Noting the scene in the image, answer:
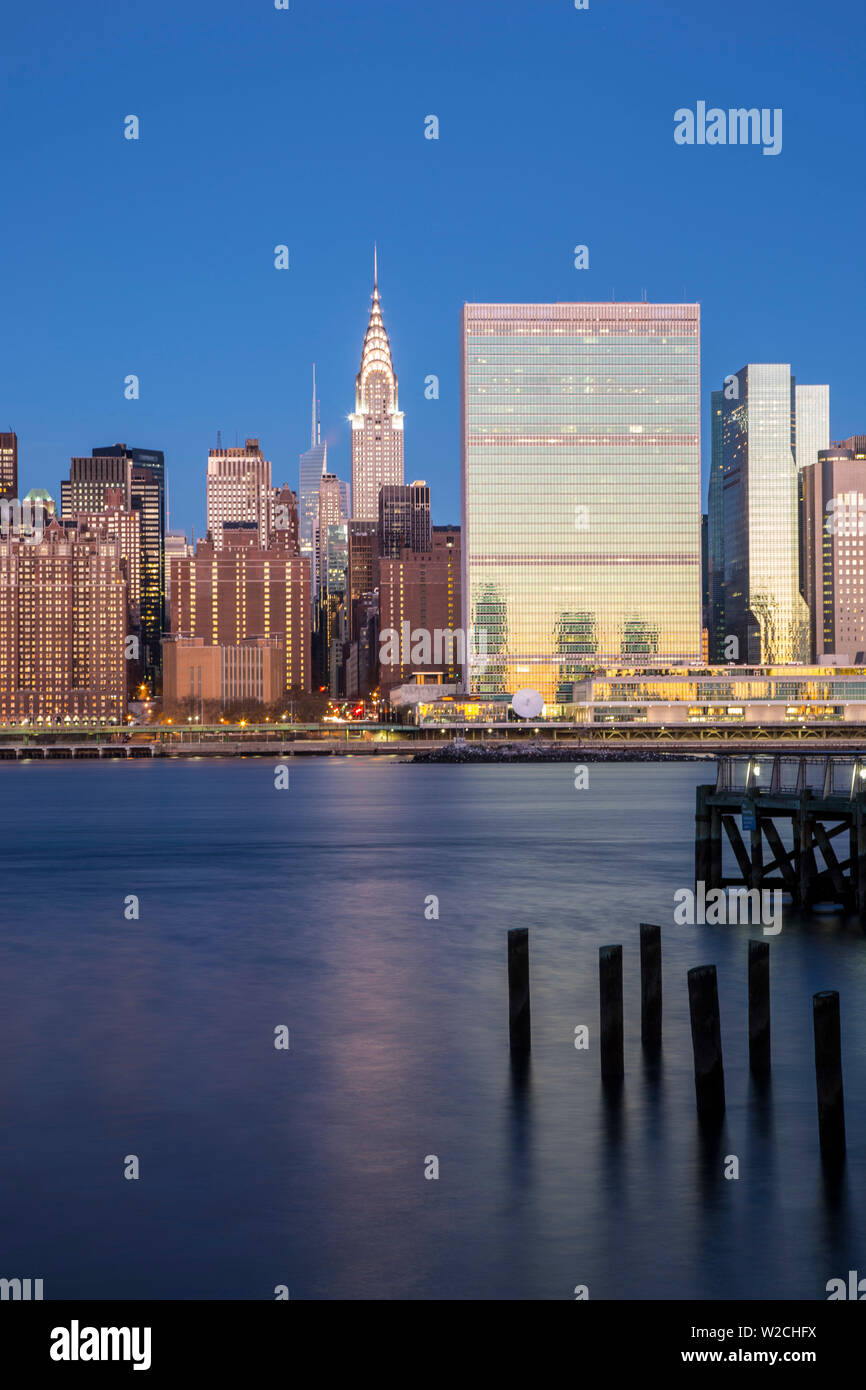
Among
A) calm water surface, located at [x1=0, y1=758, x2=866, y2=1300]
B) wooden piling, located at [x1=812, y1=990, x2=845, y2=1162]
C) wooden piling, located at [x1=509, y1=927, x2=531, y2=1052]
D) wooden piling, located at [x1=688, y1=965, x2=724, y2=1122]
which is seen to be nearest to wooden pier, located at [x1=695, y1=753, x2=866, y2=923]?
calm water surface, located at [x1=0, y1=758, x2=866, y2=1300]

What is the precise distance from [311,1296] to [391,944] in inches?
1109

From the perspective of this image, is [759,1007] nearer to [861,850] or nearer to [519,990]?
[519,990]

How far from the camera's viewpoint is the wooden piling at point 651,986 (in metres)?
26.6

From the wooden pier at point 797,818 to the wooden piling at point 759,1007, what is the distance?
48.9 ft

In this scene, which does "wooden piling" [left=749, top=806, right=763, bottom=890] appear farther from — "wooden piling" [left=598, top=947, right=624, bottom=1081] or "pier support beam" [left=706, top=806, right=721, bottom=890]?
"wooden piling" [left=598, top=947, right=624, bottom=1081]

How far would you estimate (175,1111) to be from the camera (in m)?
25.7

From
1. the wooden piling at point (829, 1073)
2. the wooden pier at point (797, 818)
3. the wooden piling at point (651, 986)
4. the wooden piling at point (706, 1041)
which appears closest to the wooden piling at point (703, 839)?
the wooden pier at point (797, 818)

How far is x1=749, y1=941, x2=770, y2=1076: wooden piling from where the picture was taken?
79.3 ft

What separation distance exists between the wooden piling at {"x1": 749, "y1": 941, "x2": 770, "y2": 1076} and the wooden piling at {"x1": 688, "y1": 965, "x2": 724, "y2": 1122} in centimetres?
129

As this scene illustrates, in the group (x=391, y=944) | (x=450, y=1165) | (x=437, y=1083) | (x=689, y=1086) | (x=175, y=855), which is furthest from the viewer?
(x=175, y=855)

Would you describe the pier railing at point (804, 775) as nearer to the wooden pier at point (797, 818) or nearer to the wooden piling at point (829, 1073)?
the wooden pier at point (797, 818)
